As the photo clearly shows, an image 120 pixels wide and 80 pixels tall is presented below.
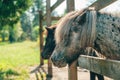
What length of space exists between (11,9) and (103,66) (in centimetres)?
709

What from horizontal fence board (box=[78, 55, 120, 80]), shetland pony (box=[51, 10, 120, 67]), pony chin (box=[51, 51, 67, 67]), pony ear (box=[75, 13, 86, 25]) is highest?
pony ear (box=[75, 13, 86, 25])

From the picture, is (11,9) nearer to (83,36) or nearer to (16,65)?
(16,65)

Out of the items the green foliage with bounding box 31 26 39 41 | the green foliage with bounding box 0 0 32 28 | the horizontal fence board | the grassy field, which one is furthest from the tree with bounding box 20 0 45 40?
the horizontal fence board

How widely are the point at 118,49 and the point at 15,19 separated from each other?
7867 millimetres

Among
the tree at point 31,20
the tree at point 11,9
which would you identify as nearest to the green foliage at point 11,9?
the tree at point 11,9

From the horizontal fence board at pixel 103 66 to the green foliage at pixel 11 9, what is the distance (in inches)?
242

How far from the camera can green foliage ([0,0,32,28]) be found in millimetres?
9250

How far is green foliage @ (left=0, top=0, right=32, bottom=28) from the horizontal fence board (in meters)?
6.14

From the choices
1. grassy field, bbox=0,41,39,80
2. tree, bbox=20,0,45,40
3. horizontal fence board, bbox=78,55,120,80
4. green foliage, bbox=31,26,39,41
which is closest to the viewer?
horizontal fence board, bbox=78,55,120,80

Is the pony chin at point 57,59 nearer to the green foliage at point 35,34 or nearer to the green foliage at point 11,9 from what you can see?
the green foliage at point 11,9

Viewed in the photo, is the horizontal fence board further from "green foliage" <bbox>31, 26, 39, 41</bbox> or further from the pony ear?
"green foliage" <bbox>31, 26, 39, 41</bbox>

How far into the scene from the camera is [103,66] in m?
2.82

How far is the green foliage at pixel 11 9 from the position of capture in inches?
364

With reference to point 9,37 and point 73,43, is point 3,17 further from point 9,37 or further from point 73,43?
point 9,37
